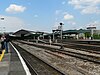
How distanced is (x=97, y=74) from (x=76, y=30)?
153646 mm

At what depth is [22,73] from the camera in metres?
13.5

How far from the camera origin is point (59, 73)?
1386cm

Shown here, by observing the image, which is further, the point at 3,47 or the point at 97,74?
the point at 3,47

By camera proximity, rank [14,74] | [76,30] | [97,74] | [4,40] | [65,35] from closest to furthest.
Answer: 1. [14,74]
2. [97,74]
3. [4,40]
4. [76,30]
5. [65,35]

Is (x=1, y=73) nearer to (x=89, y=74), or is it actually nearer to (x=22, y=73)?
(x=22, y=73)

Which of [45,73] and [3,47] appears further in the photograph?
[3,47]

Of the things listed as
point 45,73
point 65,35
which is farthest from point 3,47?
point 65,35

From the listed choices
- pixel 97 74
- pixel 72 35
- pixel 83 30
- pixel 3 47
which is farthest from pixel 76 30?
pixel 97 74

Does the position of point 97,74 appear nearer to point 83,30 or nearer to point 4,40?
point 4,40

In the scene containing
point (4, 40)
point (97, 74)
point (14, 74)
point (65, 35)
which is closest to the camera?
point (14, 74)

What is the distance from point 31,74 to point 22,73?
0.46 metres

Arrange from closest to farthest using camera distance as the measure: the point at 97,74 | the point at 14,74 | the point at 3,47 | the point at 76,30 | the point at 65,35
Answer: the point at 14,74 → the point at 97,74 → the point at 3,47 → the point at 76,30 → the point at 65,35

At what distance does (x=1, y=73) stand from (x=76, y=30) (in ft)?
509

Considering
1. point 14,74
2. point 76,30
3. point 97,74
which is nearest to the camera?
point 14,74
